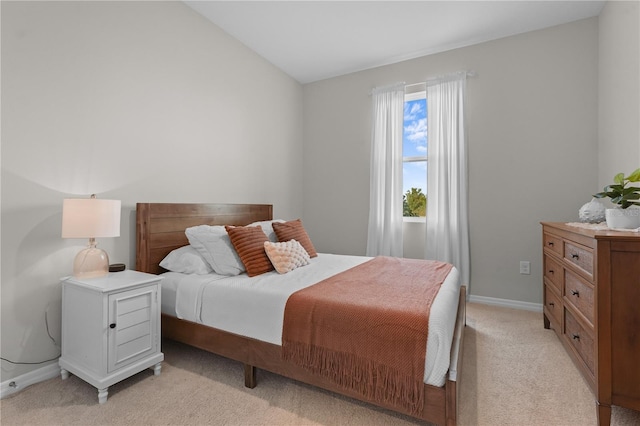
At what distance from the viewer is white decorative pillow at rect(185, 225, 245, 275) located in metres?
2.24

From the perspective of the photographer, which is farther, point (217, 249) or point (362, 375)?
point (217, 249)

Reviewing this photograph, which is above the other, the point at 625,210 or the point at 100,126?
the point at 100,126

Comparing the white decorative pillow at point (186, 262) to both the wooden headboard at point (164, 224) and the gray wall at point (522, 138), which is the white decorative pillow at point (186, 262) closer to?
the wooden headboard at point (164, 224)

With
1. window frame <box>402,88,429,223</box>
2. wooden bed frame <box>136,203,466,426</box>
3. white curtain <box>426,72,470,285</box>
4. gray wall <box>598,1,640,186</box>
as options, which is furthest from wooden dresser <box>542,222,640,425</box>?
window frame <box>402,88,429,223</box>

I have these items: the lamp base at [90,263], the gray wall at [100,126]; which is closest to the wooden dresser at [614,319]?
the lamp base at [90,263]

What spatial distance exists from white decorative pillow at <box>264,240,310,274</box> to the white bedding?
0.21 ft

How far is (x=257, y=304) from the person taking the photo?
5.78ft

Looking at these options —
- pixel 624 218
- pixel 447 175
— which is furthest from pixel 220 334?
pixel 447 175

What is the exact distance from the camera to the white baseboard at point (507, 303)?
3.11 m

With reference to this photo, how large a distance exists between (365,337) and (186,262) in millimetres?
1518

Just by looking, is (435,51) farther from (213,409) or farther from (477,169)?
(213,409)

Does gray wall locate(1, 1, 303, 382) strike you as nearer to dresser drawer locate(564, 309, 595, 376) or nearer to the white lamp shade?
the white lamp shade

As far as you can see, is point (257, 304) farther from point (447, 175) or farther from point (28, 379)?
point (447, 175)

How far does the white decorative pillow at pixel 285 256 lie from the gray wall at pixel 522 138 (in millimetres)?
1809
